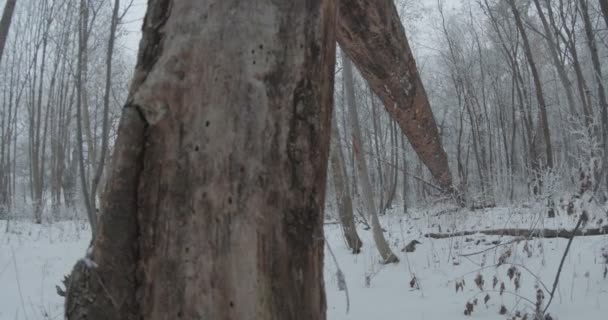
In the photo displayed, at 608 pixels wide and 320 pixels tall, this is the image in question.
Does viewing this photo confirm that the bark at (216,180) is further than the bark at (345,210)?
No

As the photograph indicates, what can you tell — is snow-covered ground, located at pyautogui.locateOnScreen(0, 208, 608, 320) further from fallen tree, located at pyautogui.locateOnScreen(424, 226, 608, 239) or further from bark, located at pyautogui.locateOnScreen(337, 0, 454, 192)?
bark, located at pyautogui.locateOnScreen(337, 0, 454, 192)

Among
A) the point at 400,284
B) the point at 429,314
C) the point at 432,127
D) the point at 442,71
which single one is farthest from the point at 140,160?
the point at 442,71

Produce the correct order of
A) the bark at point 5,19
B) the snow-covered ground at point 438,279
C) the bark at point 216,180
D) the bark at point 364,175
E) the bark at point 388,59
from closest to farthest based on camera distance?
1. the bark at point 216,180
2. the bark at point 388,59
3. the snow-covered ground at point 438,279
4. the bark at point 364,175
5. the bark at point 5,19

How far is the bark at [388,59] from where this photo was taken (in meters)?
1.14

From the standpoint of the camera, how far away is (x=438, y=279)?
11.9 feet

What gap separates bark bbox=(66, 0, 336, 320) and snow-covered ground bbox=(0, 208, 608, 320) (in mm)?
2041

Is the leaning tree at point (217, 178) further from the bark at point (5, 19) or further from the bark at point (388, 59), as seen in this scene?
the bark at point (5, 19)

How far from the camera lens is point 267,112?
2.01 ft

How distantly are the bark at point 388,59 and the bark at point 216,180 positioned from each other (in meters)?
0.52

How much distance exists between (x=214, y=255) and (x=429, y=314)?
249 cm

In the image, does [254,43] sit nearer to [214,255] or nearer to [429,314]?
[214,255]

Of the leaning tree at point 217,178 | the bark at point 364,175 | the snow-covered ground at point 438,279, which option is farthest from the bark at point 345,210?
the leaning tree at point 217,178

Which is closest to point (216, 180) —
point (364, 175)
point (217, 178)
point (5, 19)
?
point (217, 178)

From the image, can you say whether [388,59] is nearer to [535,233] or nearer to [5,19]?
[535,233]
